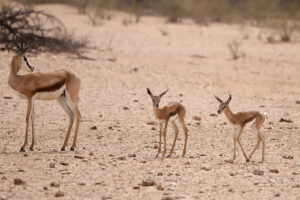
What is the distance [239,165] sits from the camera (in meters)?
8.30

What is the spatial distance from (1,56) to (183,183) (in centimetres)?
953

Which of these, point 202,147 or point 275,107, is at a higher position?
point 275,107

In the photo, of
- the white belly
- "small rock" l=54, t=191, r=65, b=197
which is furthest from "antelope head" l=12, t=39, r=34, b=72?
"small rock" l=54, t=191, r=65, b=197

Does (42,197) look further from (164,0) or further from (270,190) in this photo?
(164,0)

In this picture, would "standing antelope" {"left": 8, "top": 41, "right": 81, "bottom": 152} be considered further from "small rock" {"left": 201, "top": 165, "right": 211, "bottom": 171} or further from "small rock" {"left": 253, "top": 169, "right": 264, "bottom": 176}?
"small rock" {"left": 253, "top": 169, "right": 264, "bottom": 176}

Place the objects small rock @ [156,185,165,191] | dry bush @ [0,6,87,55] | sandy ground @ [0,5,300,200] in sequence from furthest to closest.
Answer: dry bush @ [0,6,87,55] < sandy ground @ [0,5,300,200] < small rock @ [156,185,165,191]

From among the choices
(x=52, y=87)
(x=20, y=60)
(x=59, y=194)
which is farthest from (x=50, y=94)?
(x=59, y=194)

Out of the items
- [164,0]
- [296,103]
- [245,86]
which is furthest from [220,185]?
[164,0]

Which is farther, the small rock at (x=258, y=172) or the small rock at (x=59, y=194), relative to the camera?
the small rock at (x=258, y=172)

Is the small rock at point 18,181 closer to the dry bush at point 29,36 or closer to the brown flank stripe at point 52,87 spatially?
the brown flank stripe at point 52,87

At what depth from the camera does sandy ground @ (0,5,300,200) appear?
713cm

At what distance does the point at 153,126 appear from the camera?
35.7ft

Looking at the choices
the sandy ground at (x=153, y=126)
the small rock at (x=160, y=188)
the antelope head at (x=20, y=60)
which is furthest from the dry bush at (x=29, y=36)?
the small rock at (x=160, y=188)

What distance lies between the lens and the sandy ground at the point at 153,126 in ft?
23.4
